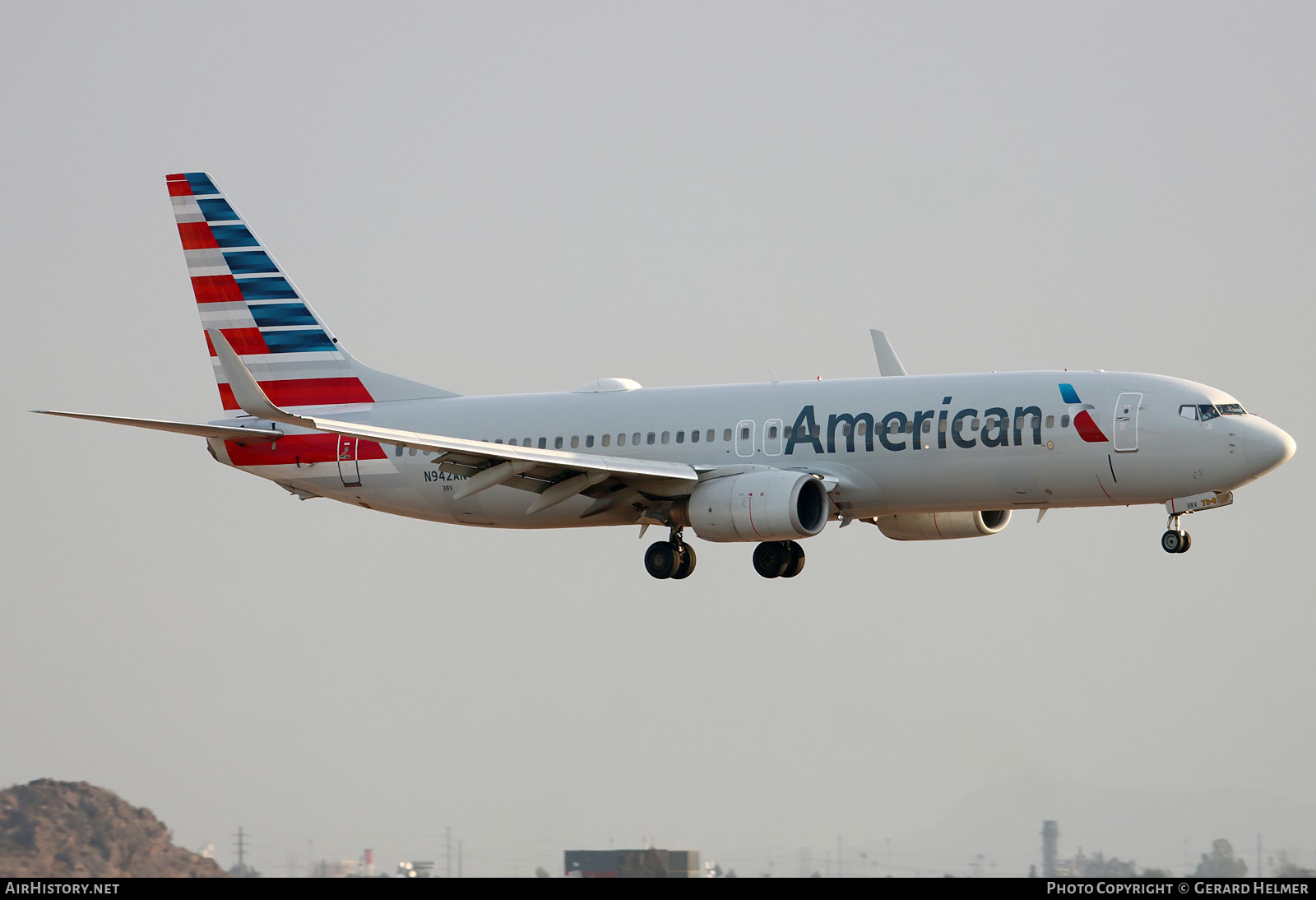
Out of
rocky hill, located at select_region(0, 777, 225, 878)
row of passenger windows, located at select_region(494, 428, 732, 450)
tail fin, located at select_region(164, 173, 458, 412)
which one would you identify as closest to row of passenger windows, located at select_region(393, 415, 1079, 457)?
row of passenger windows, located at select_region(494, 428, 732, 450)

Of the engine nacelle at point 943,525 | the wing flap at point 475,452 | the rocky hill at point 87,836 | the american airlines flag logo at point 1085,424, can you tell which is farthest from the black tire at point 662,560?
the rocky hill at point 87,836

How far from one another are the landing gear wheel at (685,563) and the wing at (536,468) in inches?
79.5

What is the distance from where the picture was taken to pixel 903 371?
200ft

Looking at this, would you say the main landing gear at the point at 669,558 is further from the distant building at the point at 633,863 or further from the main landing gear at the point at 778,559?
the distant building at the point at 633,863

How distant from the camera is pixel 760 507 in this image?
52312mm

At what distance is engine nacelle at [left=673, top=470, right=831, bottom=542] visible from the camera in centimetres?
5212

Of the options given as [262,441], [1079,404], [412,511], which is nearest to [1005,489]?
[1079,404]

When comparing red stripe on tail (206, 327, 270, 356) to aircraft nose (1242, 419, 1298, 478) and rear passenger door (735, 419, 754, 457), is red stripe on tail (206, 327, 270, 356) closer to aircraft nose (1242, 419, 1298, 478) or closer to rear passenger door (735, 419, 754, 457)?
rear passenger door (735, 419, 754, 457)

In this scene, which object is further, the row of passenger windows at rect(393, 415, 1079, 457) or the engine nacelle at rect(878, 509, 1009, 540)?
the engine nacelle at rect(878, 509, 1009, 540)

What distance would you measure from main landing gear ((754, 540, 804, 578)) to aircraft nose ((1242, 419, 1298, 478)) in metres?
13.6

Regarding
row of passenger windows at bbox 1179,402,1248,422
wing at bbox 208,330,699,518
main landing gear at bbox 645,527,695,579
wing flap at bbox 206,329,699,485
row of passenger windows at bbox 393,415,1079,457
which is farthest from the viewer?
main landing gear at bbox 645,527,695,579
